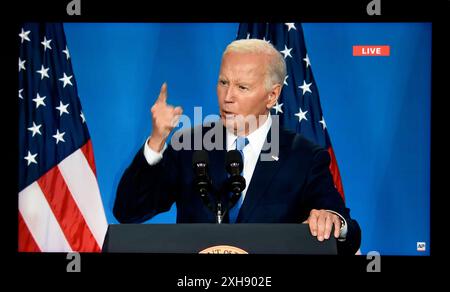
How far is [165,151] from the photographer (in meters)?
4.57

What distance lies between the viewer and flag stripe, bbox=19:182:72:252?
4699mm

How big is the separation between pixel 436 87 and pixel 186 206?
1.97 meters

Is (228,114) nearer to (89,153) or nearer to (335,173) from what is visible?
(335,173)

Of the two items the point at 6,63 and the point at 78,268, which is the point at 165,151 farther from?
the point at 6,63

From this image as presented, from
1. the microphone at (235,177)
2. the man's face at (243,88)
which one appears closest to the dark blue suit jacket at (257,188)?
the man's face at (243,88)

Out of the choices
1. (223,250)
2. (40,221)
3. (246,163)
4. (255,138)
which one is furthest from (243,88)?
(40,221)

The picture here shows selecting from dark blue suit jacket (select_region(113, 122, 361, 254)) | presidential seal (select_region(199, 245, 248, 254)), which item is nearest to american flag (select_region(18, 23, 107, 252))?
dark blue suit jacket (select_region(113, 122, 361, 254))

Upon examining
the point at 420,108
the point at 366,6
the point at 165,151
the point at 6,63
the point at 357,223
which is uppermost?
the point at 366,6

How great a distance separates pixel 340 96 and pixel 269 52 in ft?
1.93

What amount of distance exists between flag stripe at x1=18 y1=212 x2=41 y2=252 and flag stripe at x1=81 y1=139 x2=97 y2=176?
0.63 metres

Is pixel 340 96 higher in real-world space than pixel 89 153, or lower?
higher

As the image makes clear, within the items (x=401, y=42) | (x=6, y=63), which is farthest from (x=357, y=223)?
(x=6, y=63)

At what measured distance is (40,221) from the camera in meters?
4.72
